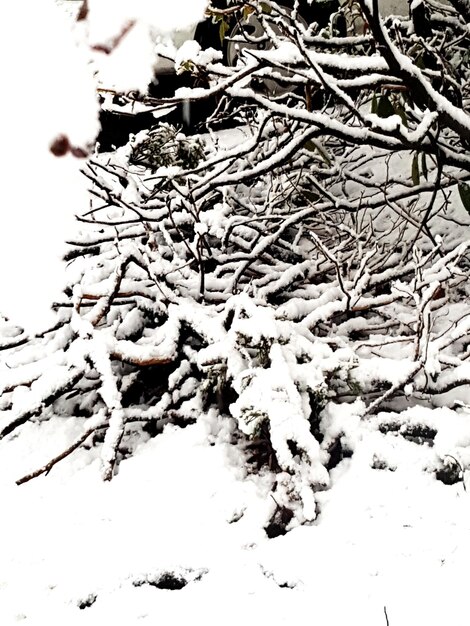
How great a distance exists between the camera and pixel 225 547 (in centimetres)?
117

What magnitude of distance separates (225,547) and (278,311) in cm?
76

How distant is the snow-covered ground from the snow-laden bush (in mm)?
76

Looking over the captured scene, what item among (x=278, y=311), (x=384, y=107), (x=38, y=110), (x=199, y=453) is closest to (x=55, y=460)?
(x=199, y=453)

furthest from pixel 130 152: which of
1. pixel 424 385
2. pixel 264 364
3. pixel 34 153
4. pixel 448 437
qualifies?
pixel 34 153

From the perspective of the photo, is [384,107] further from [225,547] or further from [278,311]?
[225,547]

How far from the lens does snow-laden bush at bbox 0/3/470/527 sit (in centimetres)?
134

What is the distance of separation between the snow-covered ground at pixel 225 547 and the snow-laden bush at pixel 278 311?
0.08m

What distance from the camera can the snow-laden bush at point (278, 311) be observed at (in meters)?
1.34

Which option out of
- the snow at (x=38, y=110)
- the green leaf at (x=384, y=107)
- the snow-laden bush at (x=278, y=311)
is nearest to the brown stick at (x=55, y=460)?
the snow-laden bush at (x=278, y=311)

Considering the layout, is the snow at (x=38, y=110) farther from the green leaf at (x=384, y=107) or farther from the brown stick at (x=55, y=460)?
the green leaf at (x=384, y=107)

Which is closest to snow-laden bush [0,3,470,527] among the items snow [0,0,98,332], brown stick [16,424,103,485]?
brown stick [16,424,103,485]

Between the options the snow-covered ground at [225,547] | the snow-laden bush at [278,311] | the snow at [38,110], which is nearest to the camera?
the snow at [38,110]

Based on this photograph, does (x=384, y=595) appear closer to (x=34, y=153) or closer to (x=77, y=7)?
(x=34, y=153)

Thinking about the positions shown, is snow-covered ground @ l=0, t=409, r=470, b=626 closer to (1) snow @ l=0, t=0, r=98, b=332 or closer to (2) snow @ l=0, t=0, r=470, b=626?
(2) snow @ l=0, t=0, r=470, b=626
